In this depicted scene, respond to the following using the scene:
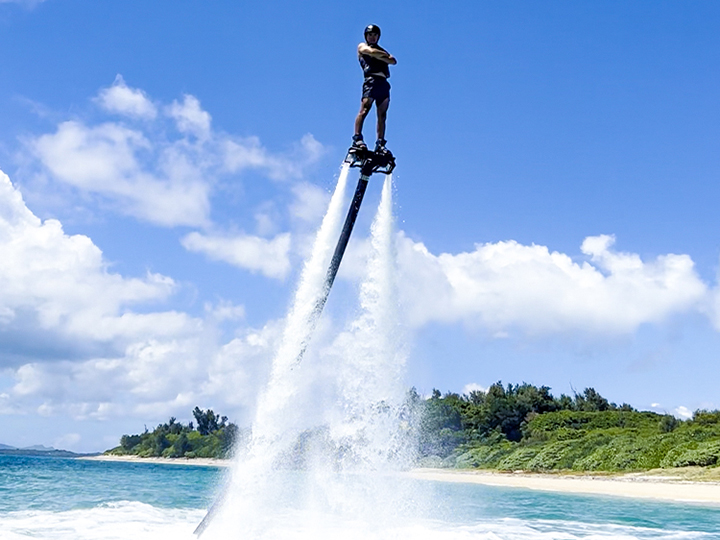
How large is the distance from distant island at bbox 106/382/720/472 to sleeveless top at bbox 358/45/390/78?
26.5 metres

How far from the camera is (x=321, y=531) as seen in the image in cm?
1244

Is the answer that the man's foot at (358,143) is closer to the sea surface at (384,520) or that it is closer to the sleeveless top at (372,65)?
the sleeveless top at (372,65)

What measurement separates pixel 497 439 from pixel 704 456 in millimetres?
30936

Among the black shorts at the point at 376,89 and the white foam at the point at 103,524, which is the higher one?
the black shorts at the point at 376,89

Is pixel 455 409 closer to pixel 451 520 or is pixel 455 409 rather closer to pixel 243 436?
pixel 451 520

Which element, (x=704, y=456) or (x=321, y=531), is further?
(x=704, y=456)

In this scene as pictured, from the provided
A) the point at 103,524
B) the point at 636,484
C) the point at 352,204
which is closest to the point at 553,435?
the point at 636,484

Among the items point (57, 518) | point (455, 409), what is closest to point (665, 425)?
point (455, 409)

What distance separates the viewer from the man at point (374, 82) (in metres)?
9.77

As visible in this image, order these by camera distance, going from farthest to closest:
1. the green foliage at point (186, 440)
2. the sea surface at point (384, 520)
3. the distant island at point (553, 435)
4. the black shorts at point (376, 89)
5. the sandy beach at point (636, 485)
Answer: the green foliage at point (186, 440), the distant island at point (553, 435), the sandy beach at point (636, 485), the sea surface at point (384, 520), the black shorts at point (376, 89)

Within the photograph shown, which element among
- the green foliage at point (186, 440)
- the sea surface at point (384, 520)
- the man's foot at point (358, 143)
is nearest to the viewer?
the man's foot at point (358, 143)

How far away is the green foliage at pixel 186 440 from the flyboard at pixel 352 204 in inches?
4484

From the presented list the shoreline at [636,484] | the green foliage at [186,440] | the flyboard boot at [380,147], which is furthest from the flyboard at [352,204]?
the green foliage at [186,440]

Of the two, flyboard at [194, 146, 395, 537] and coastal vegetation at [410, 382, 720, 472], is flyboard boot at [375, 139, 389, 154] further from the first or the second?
coastal vegetation at [410, 382, 720, 472]
